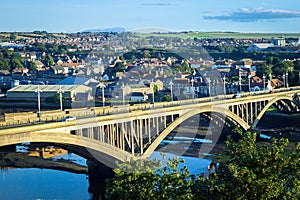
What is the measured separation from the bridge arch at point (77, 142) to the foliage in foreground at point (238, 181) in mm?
11667

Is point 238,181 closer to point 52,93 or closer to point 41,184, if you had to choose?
point 41,184

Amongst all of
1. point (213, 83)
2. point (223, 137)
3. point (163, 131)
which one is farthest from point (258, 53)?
point (163, 131)

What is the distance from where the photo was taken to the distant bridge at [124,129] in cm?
2953

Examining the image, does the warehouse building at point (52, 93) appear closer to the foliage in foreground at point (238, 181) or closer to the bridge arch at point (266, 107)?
the bridge arch at point (266, 107)

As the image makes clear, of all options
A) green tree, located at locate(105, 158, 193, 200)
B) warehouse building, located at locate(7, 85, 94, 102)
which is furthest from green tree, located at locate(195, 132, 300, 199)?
warehouse building, located at locate(7, 85, 94, 102)

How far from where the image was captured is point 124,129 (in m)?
34.6

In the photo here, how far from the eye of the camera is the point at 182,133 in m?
59.3

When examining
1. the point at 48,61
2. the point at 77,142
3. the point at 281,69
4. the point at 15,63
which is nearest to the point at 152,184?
the point at 77,142

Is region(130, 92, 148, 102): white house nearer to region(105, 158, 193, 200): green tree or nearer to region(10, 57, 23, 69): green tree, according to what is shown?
region(10, 57, 23, 69): green tree

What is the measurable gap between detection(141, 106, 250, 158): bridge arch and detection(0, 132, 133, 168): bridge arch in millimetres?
2646

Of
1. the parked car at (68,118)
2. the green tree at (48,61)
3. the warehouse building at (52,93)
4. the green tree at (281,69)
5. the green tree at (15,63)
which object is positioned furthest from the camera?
the green tree at (48,61)

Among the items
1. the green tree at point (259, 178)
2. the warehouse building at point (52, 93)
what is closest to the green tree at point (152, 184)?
the green tree at point (259, 178)

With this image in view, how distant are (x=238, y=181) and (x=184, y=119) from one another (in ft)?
89.0

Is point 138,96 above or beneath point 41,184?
above
